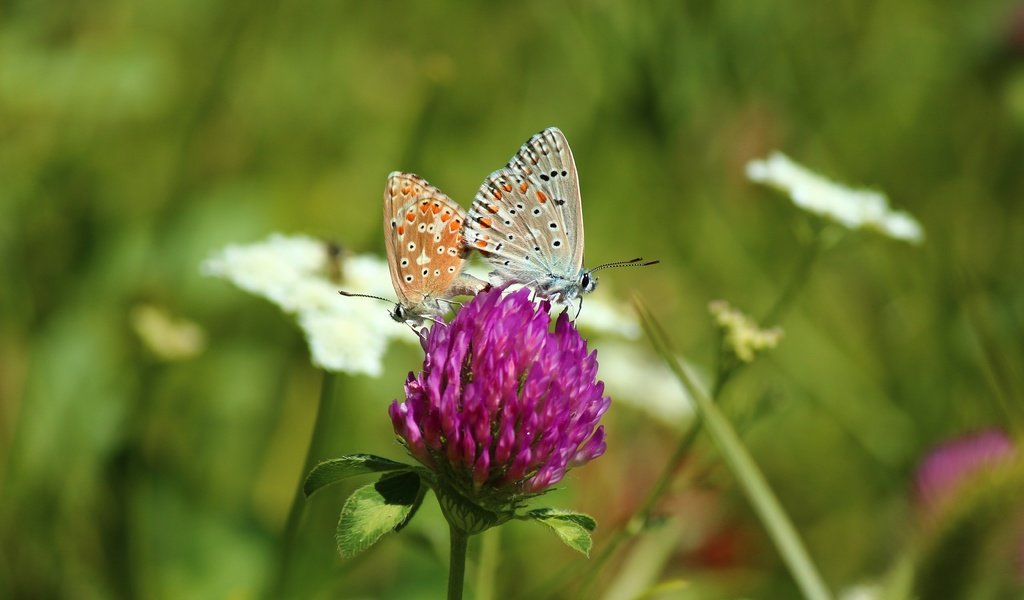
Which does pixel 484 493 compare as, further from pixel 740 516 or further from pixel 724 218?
pixel 724 218

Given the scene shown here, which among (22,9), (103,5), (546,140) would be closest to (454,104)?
(103,5)

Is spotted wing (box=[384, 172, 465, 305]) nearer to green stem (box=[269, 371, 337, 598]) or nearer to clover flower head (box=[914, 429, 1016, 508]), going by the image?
green stem (box=[269, 371, 337, 598])

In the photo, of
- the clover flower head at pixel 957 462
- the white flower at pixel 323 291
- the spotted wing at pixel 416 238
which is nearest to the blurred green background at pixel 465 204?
the clover flower head at pixel 957 462

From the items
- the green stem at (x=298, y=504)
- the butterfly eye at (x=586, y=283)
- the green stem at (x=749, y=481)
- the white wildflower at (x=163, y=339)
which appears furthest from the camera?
the white wildflower at (x=163, y=339)

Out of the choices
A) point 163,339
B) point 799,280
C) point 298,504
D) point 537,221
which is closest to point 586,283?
point 537,221

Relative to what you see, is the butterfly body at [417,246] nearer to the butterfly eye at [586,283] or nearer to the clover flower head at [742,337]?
the butterfly eye at [586,283]

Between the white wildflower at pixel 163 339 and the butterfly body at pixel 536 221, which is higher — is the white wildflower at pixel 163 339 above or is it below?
below

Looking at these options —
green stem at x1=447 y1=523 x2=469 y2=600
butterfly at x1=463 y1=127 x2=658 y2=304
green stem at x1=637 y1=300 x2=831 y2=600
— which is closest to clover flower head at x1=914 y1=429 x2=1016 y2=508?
green stem at x1=637 y1=300 x2=831 y2=600

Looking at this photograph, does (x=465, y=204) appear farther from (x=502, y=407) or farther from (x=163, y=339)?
(x=502, y=407)
